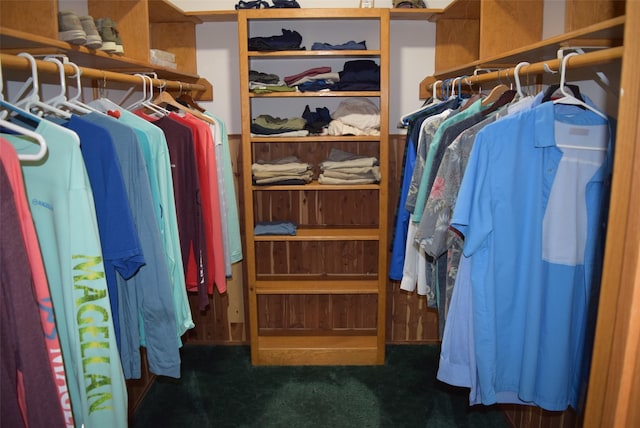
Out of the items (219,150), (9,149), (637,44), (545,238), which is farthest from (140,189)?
(637,44)

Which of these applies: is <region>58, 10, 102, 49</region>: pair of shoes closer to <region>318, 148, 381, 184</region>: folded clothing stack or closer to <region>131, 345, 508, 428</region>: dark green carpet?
<region>318, 148, 381, 184</region>: folded clothing stack

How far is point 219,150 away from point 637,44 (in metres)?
2.25

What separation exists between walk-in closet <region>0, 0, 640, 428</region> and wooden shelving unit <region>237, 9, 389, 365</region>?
1cm

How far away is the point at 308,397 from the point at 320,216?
1109mm

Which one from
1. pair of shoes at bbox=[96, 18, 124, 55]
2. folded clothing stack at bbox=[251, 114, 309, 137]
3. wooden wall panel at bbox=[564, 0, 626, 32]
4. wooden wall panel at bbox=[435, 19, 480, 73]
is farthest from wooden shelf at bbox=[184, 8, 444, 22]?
wooden wall panel at bbox=[564, 0, 626, 32]

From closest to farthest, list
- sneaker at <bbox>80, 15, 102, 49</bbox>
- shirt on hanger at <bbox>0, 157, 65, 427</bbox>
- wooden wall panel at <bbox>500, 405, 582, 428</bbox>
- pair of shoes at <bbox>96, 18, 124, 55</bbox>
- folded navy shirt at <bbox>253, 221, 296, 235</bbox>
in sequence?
shirt on hanger at <bbox>0, 157, 65, 427</bbox>, sneaker at <bbox>80, 15, 102, 49</bbox>, pair of shoes at <bbox>96, 18, 124, 55</bbox>, wooden wall panel at <bbox>500, 405, 582, 428</bbox>, folded navy shirt at <bbox>253, 221, 296, 235</bbox>

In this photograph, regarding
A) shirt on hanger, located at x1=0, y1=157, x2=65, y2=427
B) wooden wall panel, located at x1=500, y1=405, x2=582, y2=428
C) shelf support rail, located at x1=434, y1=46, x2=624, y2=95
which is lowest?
wooden wall panel, located at x1=500, y1=405, x2=582, y2=428

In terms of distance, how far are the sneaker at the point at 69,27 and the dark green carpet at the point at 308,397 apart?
1.81 meters

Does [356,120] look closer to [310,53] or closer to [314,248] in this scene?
[310,53]

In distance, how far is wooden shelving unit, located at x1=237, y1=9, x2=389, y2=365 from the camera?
296 centimetres

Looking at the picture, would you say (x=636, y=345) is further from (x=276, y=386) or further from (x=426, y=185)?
(x=276, y=386)

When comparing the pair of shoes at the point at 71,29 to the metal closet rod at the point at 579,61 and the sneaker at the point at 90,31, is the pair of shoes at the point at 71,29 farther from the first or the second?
the metal closet rod at the point at 579,61

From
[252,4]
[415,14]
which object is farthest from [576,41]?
[252,4]

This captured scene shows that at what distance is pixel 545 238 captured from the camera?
156 centimetres
